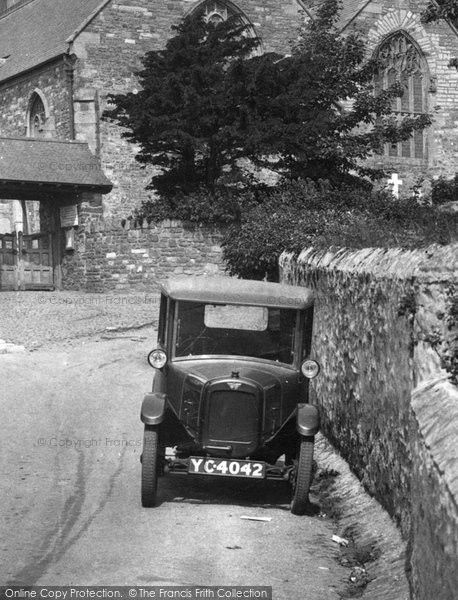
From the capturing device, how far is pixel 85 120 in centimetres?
3506

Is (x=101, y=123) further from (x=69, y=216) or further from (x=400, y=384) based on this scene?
(x=400, y=384)

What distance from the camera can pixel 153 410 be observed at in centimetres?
901

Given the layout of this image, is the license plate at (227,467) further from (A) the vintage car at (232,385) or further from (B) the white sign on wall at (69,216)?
(B) the white sign on wall at (69,216)

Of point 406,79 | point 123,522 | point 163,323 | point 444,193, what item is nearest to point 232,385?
point 163,323

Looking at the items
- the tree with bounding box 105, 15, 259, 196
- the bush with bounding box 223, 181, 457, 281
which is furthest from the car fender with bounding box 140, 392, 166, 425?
the tree with bounding box 105, 15, 259, 196

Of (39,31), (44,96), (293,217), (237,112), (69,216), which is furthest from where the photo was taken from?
(39,31)

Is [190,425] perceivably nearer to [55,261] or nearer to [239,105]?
[239,105]

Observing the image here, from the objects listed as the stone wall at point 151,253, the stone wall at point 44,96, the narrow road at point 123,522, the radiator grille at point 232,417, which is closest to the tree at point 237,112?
the stone wall at point 151,253

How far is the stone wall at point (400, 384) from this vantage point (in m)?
4.34

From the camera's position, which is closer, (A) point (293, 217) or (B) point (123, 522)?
(B) point (123, 522)

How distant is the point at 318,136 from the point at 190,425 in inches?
784

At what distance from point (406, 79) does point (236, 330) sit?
110ft

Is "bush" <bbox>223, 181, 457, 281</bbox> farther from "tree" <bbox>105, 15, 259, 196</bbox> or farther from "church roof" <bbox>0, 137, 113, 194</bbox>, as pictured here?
"church roof" <bbox>0, 137, 113, 194</bbox>

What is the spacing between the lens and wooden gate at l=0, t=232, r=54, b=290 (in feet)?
97.6
